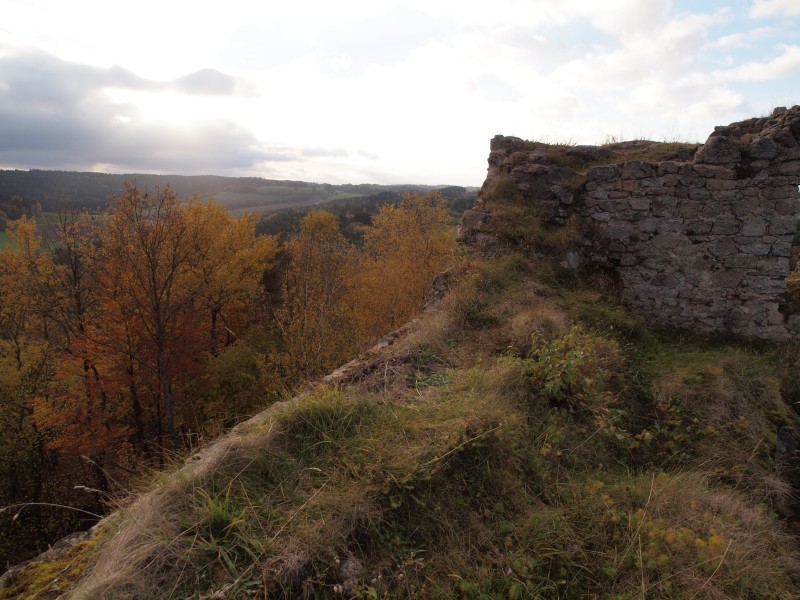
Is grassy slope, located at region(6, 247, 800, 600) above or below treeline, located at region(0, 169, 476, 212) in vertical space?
below

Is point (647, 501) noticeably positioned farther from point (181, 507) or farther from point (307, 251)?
point (307, 251)

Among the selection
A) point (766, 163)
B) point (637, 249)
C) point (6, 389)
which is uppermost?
point (766, 163)

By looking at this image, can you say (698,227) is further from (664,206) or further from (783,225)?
(783,225)

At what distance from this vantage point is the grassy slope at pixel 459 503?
231cm

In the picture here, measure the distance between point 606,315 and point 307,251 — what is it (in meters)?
11.8

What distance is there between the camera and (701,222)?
7387 millimetres

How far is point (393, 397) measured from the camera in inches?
156

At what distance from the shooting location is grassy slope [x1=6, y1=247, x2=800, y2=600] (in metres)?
2.31

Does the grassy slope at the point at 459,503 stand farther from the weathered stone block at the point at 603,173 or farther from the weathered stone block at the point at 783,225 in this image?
the weathered stone block at the point at 603,173

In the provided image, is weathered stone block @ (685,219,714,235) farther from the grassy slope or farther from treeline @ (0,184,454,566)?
treeline @ (0,184,454,566)

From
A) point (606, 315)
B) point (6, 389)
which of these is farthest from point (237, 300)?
point (606, 315)

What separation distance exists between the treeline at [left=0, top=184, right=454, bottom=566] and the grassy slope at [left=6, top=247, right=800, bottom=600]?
7582 millimetres

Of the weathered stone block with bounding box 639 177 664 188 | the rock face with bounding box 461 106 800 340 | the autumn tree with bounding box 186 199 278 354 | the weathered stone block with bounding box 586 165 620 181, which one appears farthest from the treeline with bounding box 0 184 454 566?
the weathered stone block with bounding box 639 177 664 188

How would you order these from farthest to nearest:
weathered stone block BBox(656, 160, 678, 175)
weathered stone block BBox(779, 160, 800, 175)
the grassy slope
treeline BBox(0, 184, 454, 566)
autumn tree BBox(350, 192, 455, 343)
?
autumn tree BBox(350, 192, 455, 343)
treeline BBox(0, 184, 454, 566)
weathered stone block BBox(656, 160, 678, 175)
weathered stone block BBox(779, 160, 800, 175)
the grassy slope
